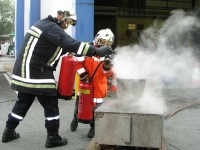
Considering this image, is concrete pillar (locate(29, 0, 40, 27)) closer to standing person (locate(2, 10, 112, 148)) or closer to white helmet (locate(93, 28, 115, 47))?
white helmet (locate(93, 28, 115, 47))

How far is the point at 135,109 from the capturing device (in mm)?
4207

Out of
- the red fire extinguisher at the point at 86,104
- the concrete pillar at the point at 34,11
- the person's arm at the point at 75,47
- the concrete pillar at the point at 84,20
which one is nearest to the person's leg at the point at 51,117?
the red fire extinguisher at the point at 86,104

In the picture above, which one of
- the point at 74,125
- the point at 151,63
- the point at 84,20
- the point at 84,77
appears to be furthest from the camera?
the point at 84,20

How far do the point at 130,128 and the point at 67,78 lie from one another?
1.23 metres

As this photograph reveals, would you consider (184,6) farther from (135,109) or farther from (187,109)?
(135,109)

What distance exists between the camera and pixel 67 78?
4.71 m

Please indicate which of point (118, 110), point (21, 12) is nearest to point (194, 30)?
point (21, 12)

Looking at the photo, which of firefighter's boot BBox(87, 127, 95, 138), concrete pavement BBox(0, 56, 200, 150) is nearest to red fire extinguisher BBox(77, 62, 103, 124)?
firefighter's boot BBox(87, 127, 95, 138)

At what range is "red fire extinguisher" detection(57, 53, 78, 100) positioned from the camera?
185 inches

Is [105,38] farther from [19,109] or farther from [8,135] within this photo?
[8,135]

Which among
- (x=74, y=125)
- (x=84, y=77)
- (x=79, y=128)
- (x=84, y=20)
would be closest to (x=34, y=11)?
(x=84, y=20)

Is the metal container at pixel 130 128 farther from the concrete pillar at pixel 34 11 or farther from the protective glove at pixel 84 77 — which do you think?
the concrete pillar at pixel 34 11

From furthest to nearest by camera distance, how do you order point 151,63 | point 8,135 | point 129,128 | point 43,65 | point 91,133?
1. point 151,63
2. point 91,133
3. point 8,135
4. point 43,65
5. point 129,128

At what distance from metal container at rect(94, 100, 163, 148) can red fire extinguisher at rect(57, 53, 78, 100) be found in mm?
846
